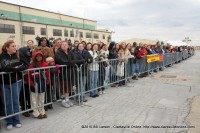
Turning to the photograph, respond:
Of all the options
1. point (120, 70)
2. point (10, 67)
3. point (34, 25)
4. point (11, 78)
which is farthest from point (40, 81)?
point (34, 25)

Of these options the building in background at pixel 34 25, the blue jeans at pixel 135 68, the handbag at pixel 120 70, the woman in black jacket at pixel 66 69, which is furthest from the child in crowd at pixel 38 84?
the building in background at pixel 34 25

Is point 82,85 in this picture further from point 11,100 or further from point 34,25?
point 34,25

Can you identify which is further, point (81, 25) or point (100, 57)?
point (81, 25)

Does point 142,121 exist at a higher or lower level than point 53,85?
lower

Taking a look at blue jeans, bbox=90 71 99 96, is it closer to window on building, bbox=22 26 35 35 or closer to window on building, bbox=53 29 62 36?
window on building, bbox=22 26 35 35

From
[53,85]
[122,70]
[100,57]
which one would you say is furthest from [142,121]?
[122,70]

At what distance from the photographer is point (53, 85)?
6102mm

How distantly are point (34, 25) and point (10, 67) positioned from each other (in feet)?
172

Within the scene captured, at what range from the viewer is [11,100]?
4988 millimetres

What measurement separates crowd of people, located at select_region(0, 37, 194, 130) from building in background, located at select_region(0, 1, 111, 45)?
3115 centimetres

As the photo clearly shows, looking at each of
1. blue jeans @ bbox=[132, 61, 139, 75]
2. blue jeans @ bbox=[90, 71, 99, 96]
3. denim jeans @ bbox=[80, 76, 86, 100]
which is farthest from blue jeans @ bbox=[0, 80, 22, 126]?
blue jeans @ bbox=[132, 61, 139, 75]

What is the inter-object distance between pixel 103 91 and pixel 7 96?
394 cm

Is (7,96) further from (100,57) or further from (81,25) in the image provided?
(81,25)

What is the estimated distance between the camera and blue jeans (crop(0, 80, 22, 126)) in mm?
4906
